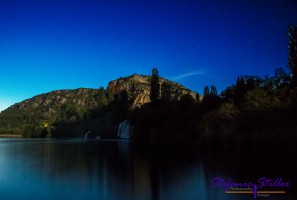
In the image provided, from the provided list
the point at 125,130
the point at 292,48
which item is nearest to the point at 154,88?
the point at 125,130

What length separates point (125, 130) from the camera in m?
120

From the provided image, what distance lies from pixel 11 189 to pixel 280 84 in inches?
1870

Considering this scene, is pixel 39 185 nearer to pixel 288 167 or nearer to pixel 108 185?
pixel 108 185

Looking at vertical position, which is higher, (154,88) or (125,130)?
(154,88)

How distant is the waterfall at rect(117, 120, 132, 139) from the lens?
11466cm

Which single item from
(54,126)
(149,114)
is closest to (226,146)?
(149,114)

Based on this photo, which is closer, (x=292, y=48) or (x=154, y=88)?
(x=292, y=48)

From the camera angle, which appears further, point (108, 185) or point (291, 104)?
point (291, 104)

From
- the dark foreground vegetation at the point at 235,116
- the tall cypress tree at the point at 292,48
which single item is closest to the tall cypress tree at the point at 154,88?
the dark foreground vegetation at the point at 235,116

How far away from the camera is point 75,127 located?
534ft

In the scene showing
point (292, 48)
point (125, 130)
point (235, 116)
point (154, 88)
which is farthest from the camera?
point (125, 130)

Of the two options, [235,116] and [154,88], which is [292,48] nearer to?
[235,116]

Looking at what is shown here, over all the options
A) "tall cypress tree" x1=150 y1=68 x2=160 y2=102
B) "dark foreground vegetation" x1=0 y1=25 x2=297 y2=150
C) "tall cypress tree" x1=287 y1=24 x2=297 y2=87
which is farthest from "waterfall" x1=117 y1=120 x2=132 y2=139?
"tall cypress tree" x1=287 y1=24 x2=297 y2=87

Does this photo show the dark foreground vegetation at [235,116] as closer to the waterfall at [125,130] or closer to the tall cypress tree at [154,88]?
the tall cypress tree at [154,88]
